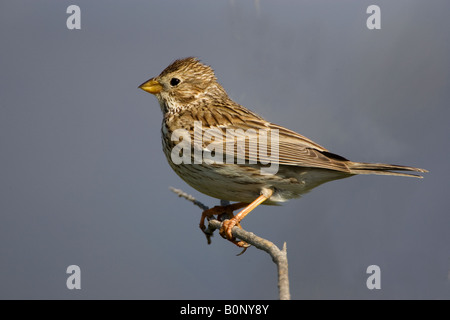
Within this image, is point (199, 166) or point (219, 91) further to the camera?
point (219, 91)

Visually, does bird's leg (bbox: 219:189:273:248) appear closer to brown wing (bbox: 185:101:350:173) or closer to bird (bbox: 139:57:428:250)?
bird (bbox: 139:57:428:250)

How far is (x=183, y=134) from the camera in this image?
5.40m

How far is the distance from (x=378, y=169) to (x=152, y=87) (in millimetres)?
2672

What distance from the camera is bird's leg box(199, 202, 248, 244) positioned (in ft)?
18.3

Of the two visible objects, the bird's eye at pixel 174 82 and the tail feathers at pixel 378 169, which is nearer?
the tail feathers at pixel 378 169

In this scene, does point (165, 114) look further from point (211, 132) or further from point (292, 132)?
point (292, 132)

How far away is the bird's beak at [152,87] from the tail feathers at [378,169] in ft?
7.69

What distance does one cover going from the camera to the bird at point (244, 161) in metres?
5.07

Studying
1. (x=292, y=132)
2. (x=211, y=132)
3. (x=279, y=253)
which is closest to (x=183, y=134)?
(x=211, y=132)

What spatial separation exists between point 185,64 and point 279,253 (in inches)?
137

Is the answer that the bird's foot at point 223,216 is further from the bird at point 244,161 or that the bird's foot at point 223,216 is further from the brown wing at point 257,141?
the brown wing at point 257,141

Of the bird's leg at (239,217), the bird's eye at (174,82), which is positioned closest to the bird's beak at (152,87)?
the bird's eye at (174,82)

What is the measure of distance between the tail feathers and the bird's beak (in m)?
2.34

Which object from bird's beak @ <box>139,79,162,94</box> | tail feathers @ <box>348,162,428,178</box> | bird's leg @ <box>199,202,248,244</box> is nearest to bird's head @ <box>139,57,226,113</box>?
bird's beak @ <box>139,79,162,94</box>
